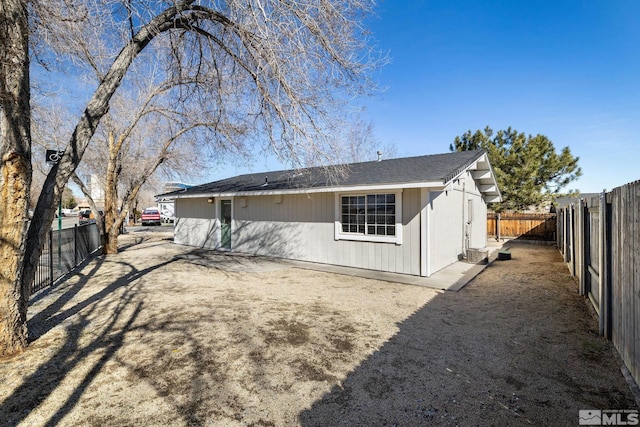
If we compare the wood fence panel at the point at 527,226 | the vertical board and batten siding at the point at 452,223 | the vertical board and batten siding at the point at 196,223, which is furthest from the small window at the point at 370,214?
the wood fence panel at the point at 527,226

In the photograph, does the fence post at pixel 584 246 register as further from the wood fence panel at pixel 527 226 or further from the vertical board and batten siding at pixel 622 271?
the wood fence panel at pixel 527 226

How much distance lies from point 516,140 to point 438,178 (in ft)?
51.6

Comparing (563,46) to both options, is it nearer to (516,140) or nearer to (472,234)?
(472,234)

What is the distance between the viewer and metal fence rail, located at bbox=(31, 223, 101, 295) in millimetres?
6615

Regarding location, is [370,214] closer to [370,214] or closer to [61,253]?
[370,214]

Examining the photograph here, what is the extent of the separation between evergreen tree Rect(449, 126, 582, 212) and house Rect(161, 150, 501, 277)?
6178 millimetres

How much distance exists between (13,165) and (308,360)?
13.2 feet

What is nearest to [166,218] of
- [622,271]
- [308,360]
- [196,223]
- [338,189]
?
[196,223]

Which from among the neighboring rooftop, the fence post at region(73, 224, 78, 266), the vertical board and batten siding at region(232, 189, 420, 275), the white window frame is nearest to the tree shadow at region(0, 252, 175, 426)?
the fence post at region(73, 224, 78, 266)

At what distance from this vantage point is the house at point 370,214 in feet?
25.6

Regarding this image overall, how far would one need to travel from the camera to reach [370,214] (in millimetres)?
8656

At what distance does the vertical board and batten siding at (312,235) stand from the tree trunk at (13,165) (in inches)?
274

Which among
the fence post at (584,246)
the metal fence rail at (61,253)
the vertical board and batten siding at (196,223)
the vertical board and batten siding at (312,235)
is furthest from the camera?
the vertical board and batten siding at (196,223)

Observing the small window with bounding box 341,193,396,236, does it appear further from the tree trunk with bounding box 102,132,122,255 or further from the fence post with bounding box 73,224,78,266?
the tree trunk with bounding box 102,132,122,255
